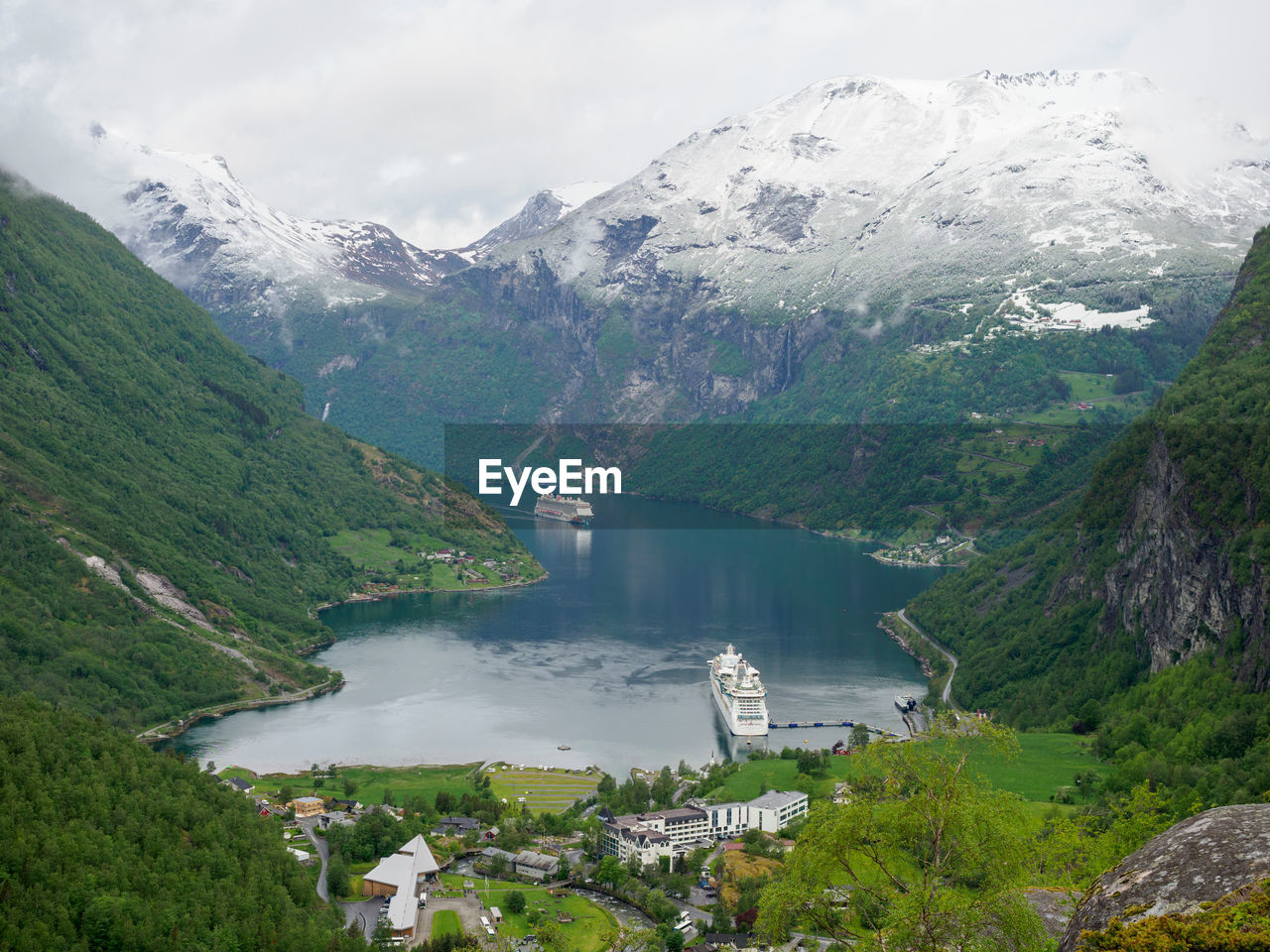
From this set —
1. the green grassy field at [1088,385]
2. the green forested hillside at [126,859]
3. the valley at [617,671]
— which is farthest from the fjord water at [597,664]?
the green grassy field at [1088,385]

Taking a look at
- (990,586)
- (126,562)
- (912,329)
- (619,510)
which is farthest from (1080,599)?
(912,329)

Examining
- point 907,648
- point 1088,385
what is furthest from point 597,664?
point 1088,385

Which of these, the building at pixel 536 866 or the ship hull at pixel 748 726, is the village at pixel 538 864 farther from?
the ship hull at pixel 748 726

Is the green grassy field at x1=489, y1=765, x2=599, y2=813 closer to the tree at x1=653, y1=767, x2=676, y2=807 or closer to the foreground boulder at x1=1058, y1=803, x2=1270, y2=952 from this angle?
the tree at x1=653, y1=767, x2=676, y2=807

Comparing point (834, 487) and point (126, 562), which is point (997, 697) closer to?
point (126, 562)

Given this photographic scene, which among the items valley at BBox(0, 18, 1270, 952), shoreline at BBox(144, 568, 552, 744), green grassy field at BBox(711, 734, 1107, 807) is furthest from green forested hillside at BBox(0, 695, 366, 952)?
shoreline at BBox(144, 568, 552, 744)

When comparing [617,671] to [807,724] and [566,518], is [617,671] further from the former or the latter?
[566,518]
